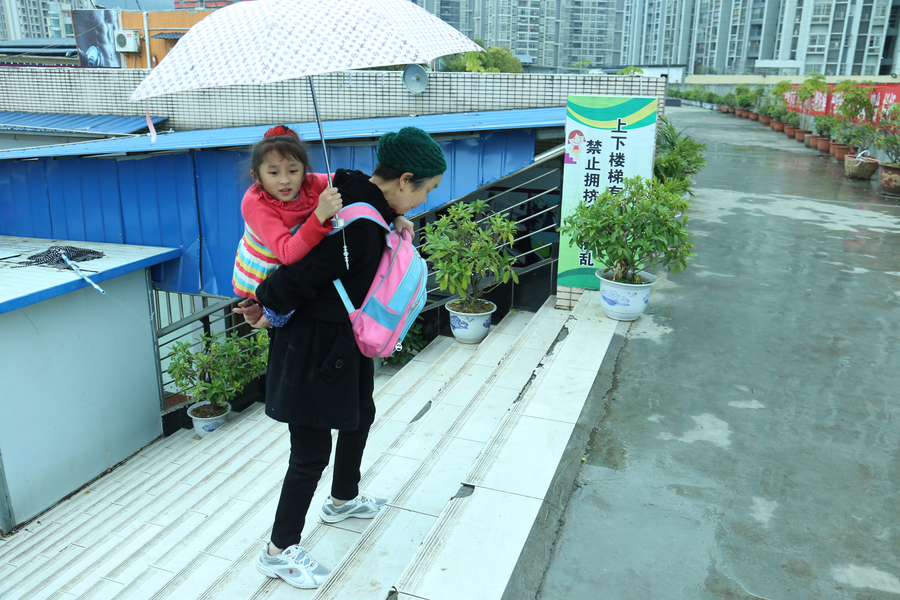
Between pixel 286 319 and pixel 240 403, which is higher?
pixel 286 319

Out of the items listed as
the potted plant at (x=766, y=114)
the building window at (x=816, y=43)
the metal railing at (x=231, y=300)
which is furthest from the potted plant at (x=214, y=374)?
the building window at (x=816, y=43)

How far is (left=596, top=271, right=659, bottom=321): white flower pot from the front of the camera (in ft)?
13.6

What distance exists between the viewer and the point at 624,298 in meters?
4.16

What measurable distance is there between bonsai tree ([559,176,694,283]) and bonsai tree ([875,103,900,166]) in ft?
24.9

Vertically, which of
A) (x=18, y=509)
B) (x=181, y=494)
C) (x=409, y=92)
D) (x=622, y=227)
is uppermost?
(x=409, y=92)

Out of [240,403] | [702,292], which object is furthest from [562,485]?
[240,403]

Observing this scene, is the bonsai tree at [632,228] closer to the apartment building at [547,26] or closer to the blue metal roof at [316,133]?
the blue metal roof at [316,133]

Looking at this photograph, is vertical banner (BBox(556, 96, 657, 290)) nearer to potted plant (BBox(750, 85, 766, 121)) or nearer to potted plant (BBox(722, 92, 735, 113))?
potted plant (BBox(750, 85, 766, 121))

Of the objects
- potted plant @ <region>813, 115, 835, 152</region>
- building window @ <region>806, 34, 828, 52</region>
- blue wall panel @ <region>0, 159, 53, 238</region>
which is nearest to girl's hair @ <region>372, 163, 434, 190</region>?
blue wall panel @ <region>0, 159, 53, 238</region>

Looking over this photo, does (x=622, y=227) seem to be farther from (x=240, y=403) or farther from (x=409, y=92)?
(x=240, y=403)

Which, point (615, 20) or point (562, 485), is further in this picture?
point (615, 20)

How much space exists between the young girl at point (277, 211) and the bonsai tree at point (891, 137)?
10492 millimetres

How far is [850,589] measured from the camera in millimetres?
1949

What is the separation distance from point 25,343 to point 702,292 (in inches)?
221
